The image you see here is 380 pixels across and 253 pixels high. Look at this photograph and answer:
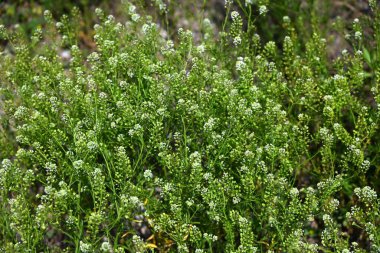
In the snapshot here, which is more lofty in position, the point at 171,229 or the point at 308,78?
the point at 308,78

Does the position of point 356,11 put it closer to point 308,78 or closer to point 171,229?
point 308,78

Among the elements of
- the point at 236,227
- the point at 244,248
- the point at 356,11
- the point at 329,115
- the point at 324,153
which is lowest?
the point at 244,248

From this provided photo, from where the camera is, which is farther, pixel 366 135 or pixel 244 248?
pixel 366 135

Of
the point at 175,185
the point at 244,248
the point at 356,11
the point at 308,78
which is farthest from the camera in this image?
the point at 356,11

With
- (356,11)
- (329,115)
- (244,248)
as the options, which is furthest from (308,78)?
(356,11)

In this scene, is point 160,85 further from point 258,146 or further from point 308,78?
point 308,78

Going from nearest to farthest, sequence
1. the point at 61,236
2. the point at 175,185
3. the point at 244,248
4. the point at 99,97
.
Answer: the point at 244,248, the point at 175,185, the point at 99,97, the point at 61,236

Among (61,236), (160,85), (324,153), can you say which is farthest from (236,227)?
(61,236)
